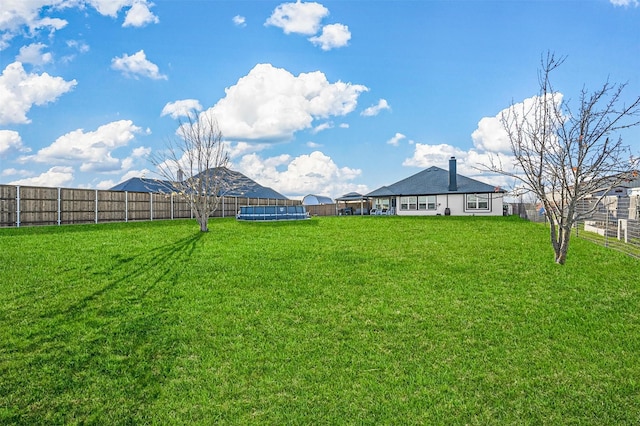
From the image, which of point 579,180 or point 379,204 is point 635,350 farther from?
point 379,204

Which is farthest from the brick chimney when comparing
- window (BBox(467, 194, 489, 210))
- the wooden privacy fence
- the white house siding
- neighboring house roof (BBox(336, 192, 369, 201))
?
the wooden privacy fence

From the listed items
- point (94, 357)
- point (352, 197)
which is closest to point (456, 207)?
point (352, 197)

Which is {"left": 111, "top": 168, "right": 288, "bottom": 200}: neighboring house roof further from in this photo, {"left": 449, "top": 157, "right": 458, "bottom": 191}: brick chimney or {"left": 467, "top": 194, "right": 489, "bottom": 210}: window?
{"left": 467, "top": 194, "right": 489, "bottom": 210}: window

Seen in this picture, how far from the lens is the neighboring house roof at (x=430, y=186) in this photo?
1206 inches

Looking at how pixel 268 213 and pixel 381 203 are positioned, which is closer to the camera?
pixel 268 213

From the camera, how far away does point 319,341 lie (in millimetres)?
5117

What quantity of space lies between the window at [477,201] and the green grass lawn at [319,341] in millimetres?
21932

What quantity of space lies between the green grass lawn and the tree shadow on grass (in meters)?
0.02

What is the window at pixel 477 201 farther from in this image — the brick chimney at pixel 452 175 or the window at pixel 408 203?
the window at pixel 408 203

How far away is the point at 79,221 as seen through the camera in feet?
61.1

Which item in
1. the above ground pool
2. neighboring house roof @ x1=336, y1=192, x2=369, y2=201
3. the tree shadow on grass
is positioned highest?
neighboring house roof @ x1=336, y1=192, x2=369, y2=201

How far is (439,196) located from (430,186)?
1392mm

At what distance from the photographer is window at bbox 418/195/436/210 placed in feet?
105

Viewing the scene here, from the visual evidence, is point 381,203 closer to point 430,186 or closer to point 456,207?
point 430,186
